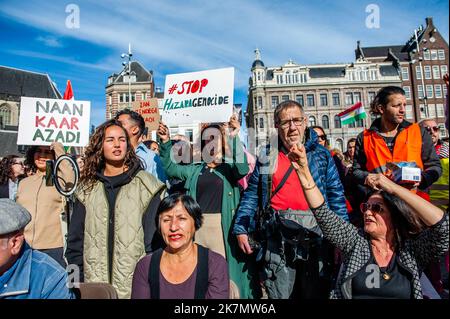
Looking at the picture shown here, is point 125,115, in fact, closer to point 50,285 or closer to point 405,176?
point 50,285

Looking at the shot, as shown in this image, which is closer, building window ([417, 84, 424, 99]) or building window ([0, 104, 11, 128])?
building window ([0, 104, 11, 128])

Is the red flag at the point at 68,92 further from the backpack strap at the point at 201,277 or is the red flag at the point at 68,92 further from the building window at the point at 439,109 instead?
the building window at the point at 439,109

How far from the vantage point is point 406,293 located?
218 cm

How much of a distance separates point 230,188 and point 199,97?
4.69 ft

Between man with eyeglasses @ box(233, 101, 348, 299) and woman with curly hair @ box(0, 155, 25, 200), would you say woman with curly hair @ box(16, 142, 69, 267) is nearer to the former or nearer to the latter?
man with eyeglasses @ box(233, 101, 348, 299)

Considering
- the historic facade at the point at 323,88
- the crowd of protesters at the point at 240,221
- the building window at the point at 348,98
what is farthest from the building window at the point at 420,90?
the crowd of protesters at the point at 240,221

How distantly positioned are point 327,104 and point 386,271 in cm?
5561

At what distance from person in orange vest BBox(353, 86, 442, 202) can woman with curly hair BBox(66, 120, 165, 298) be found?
1.98 meters

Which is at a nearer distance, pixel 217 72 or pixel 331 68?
pixel 217 72

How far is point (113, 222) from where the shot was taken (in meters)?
2.72

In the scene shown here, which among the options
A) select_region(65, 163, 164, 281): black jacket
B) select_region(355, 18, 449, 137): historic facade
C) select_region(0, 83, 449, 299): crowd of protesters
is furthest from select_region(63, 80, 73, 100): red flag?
select_region(355, 18, 449, 137): historic facade

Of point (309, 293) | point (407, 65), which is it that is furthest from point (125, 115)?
point (407, 65)

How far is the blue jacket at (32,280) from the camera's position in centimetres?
190

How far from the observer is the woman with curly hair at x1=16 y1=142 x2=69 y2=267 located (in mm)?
3443
